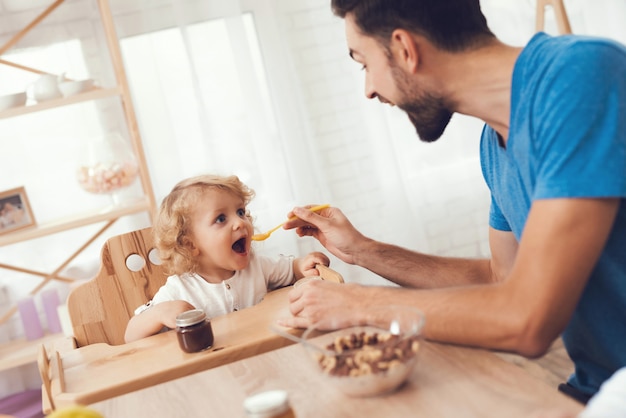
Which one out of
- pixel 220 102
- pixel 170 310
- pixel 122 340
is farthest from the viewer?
pixel 220 102

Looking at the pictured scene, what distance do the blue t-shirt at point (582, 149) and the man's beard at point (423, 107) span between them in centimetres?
17

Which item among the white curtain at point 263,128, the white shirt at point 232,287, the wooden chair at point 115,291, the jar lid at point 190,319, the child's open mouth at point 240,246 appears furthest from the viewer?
the white curtain at point 263,128

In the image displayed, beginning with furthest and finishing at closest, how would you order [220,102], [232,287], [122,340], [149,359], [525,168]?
[220,102] → [232,287] → [122,340] → [149,359] → [525,168]

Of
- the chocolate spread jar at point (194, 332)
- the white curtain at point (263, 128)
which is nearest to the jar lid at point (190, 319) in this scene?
the chocolate spread jar at point (194, 332)

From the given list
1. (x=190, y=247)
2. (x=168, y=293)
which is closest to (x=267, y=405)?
(x=168, y=293)

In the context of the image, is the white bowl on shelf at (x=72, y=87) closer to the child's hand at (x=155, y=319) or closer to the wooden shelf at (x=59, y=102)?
the wooden shelf at (x=59, y=102)

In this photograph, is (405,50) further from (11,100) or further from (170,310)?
(11,100)

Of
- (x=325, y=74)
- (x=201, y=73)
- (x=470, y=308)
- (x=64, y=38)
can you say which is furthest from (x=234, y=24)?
(x=470, y=308)

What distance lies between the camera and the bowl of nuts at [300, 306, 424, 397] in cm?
108

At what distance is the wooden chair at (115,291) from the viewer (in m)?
1.96

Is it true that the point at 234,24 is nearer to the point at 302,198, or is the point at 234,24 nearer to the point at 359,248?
the point at 302,198

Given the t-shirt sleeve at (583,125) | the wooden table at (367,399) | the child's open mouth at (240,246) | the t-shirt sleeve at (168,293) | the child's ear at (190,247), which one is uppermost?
the t-shirt sleeve at (583,125)

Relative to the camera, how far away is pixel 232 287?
7.12 feet

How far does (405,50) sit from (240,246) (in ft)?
3.14
